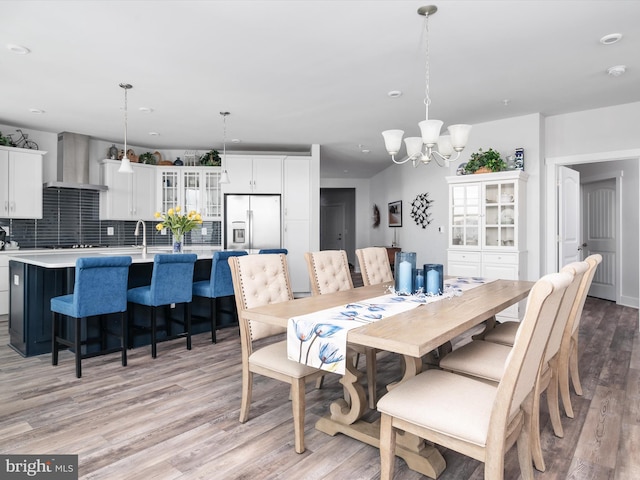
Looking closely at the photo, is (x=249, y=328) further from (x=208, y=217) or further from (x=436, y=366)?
(x=208, y=217)

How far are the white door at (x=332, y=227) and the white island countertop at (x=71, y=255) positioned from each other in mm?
6184

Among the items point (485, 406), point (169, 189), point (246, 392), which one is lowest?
point (246, 392)

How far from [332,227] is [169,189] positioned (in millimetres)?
5921

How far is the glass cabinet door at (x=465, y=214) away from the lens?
494cm

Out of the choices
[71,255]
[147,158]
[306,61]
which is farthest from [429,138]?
[147,158]

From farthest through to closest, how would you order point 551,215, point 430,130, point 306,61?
point 551,215 → point 306,61 → point 430,130

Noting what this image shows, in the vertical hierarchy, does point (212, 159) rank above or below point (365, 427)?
above

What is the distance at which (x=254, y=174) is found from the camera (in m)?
6.49

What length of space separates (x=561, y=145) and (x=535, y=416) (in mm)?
4138

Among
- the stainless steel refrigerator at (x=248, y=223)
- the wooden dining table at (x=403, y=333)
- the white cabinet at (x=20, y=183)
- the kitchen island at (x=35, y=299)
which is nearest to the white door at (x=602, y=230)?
the wooden dining table at (x=403, y=333)

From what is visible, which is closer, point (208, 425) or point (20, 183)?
point (208, 425)

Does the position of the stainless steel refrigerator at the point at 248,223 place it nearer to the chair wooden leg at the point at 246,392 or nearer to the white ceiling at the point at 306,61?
the white ceiling at the point at 306,61

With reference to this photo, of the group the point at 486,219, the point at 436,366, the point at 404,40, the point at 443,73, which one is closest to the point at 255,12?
the point at 404,40

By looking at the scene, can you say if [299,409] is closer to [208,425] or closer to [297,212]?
[208,425]
